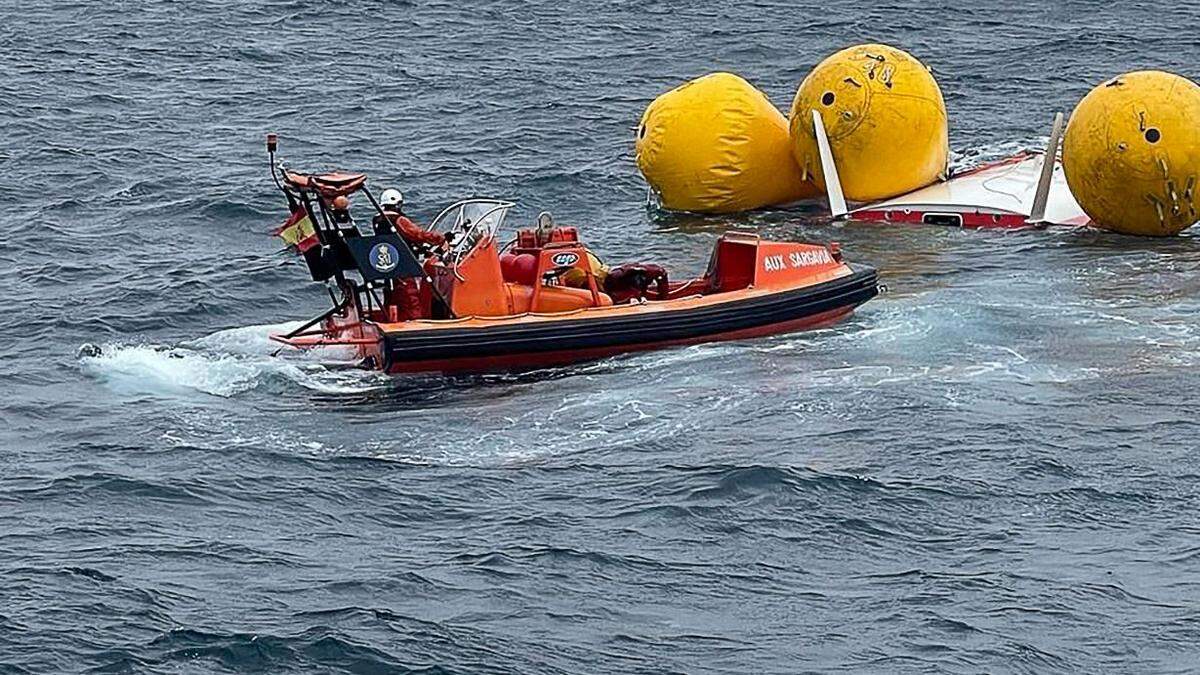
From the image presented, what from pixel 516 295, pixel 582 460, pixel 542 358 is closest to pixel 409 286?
pixel 516 295

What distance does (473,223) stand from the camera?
21.8 meters

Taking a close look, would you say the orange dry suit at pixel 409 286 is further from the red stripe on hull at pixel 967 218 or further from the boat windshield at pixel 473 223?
the red stripe on hull at pixel 967 218

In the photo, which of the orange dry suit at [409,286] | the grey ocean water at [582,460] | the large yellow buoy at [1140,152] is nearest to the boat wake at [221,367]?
the grey ocean water at [582,460]

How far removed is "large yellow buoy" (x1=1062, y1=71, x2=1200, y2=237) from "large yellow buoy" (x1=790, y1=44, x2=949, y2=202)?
6.07 ft

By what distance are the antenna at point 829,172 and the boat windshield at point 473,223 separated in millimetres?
5971

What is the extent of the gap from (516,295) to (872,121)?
23.1ft

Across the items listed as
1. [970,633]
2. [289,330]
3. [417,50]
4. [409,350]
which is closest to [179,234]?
[289,330]

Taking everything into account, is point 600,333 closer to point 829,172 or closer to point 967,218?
point 829,172

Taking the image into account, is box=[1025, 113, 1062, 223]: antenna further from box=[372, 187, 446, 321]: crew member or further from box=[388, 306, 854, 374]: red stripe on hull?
box=[372, 187, 446, 321]: crew member

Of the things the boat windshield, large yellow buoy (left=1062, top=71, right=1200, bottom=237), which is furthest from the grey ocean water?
the boat windshield

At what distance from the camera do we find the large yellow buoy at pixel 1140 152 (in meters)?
25.4

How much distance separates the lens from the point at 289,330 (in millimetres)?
22734

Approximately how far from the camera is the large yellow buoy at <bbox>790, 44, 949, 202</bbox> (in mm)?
26922

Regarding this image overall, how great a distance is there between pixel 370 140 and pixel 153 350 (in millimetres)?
12069
